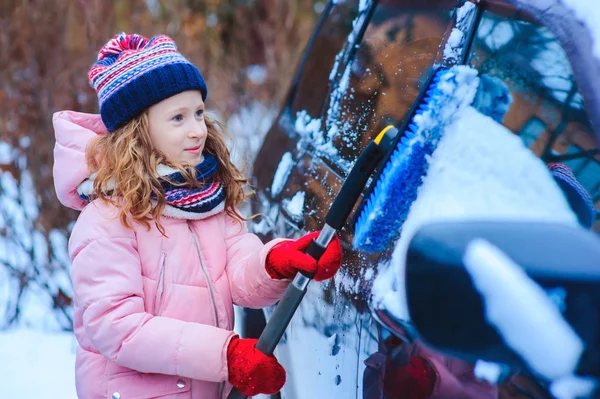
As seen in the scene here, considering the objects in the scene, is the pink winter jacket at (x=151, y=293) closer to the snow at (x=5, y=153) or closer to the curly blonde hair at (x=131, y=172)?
the curly blonde hair at (x=131, y=172)

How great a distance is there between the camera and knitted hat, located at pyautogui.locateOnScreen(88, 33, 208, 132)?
1.85 meters

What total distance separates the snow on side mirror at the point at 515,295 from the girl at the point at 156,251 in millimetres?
682

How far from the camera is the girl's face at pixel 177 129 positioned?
1.88 metres

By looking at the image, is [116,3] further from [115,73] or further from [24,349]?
[115,73]

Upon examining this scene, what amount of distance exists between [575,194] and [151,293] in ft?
3.43

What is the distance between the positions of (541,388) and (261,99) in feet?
17.5

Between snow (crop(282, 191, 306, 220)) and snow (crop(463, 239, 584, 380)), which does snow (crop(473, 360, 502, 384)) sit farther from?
snow (crop(282, 191, 306, 220))

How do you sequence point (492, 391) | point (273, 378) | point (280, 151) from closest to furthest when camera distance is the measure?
point (492, 391), point (273, 378), point (280, 151)

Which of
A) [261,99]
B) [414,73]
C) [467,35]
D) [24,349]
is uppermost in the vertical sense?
[467,35]

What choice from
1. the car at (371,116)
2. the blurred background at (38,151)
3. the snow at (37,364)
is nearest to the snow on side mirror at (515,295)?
the car at (371,116)

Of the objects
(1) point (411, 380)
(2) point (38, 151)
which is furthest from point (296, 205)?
(2) point (38, 151)

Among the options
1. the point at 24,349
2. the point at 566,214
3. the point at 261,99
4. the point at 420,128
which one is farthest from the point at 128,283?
the point at 261,99

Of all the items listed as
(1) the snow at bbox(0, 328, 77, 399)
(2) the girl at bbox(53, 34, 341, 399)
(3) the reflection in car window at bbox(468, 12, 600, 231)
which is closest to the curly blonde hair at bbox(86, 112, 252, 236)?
(2) the girl at bbox(53, 34, 341, 399)

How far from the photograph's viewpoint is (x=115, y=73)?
1882mm
